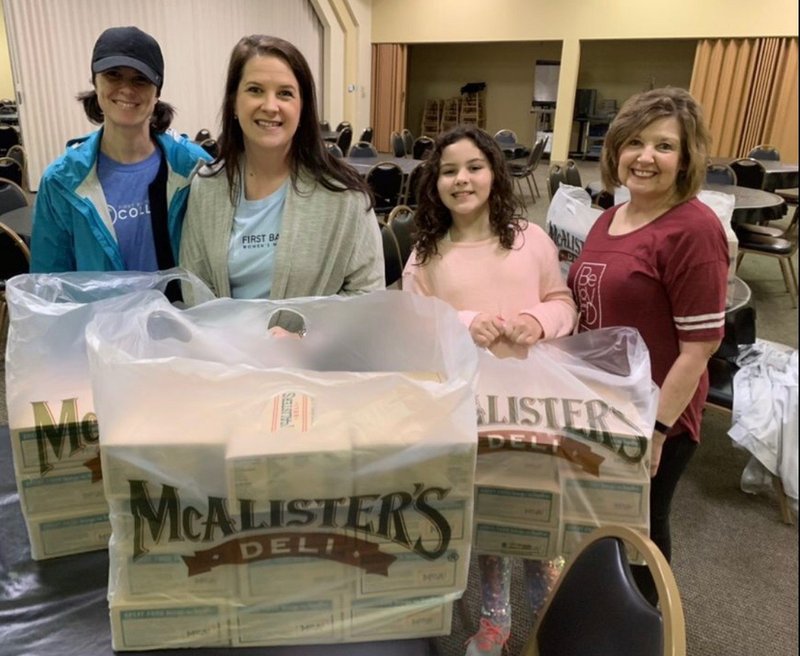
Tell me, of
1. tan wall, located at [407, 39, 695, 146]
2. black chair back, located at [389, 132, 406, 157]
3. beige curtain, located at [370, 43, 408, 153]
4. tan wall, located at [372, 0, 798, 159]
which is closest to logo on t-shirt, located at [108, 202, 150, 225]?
black chair back, located at [389, 132, 406, 157]

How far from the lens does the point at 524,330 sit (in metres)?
1.21

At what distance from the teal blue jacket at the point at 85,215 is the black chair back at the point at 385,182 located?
323cm

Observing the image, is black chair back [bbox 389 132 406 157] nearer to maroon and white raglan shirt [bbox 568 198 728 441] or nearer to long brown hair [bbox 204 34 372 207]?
long brown hair [bbox 204 34 372 207]

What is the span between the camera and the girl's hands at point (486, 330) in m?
1.21

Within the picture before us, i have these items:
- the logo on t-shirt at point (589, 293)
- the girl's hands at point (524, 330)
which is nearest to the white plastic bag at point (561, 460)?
the girl's hands at point (524, 330)

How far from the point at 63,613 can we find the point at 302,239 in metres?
0.78

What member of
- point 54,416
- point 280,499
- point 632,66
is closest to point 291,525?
point 280,499

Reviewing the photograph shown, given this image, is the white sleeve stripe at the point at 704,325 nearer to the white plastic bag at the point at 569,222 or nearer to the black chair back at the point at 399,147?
the white plastic bag at the point at 569,222

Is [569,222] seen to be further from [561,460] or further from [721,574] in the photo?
[561,460]

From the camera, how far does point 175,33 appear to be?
321 inches

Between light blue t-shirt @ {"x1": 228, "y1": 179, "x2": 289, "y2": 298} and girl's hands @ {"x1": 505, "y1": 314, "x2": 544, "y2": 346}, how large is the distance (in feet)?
1.69

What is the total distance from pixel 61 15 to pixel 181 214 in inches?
282

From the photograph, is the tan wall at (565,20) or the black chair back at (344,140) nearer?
the black chair back at (344,140)

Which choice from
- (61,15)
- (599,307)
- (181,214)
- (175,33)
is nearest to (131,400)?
(181,214)
